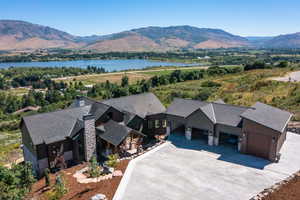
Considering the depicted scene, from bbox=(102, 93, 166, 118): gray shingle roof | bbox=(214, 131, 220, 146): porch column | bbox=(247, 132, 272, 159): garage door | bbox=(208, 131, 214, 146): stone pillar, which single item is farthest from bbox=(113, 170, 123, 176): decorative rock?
bbox=(247, 132, 272, 159): garage door

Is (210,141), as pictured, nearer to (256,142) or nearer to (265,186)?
(256,142)

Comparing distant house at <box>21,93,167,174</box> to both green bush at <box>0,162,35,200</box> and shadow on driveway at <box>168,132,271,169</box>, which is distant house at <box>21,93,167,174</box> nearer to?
shadow on driveway at <box>168,132,271,169</box>

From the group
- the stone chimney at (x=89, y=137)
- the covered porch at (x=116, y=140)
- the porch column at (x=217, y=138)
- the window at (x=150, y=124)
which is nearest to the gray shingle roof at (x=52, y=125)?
the stone chimney at (x=89, y=137)

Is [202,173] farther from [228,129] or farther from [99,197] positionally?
[99,197]

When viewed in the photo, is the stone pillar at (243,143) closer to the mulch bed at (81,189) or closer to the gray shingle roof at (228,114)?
the gray shingle roof at (228,114)

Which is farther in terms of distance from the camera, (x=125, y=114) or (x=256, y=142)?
(x=125, y=114)

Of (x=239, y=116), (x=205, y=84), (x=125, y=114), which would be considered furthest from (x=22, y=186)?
(x=205, y=84)
